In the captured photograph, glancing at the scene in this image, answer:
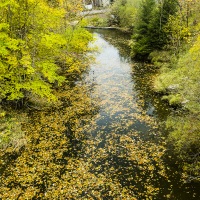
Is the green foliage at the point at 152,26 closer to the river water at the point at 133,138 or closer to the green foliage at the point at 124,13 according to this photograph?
the river water at the point at 133,138

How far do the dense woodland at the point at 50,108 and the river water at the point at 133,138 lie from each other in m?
0.43

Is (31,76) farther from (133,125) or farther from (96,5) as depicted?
(96,5)

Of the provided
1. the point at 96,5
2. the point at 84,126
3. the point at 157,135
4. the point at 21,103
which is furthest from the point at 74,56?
the point at 96,5

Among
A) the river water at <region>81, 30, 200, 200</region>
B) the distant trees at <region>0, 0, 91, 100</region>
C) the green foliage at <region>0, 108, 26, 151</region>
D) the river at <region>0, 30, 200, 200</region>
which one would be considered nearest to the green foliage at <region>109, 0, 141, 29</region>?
the river water at <region>81, 30, 200, 200</region>

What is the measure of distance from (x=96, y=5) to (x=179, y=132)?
296 ft

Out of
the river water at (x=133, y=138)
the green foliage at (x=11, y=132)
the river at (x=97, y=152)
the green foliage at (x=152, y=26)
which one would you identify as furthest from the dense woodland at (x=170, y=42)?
the green foliage at (x=11, y=132)

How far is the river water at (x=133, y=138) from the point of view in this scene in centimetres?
1340

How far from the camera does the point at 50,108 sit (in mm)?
21969

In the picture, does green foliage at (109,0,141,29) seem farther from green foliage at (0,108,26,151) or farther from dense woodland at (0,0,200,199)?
green foliage at (0,108,26,151)

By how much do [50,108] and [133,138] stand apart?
27.3 ft

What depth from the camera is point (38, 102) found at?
890 inches

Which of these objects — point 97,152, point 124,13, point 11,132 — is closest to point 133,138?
point 97,152

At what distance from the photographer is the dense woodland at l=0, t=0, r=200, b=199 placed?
45.3 ft

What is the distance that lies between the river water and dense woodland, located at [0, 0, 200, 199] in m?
0.43
